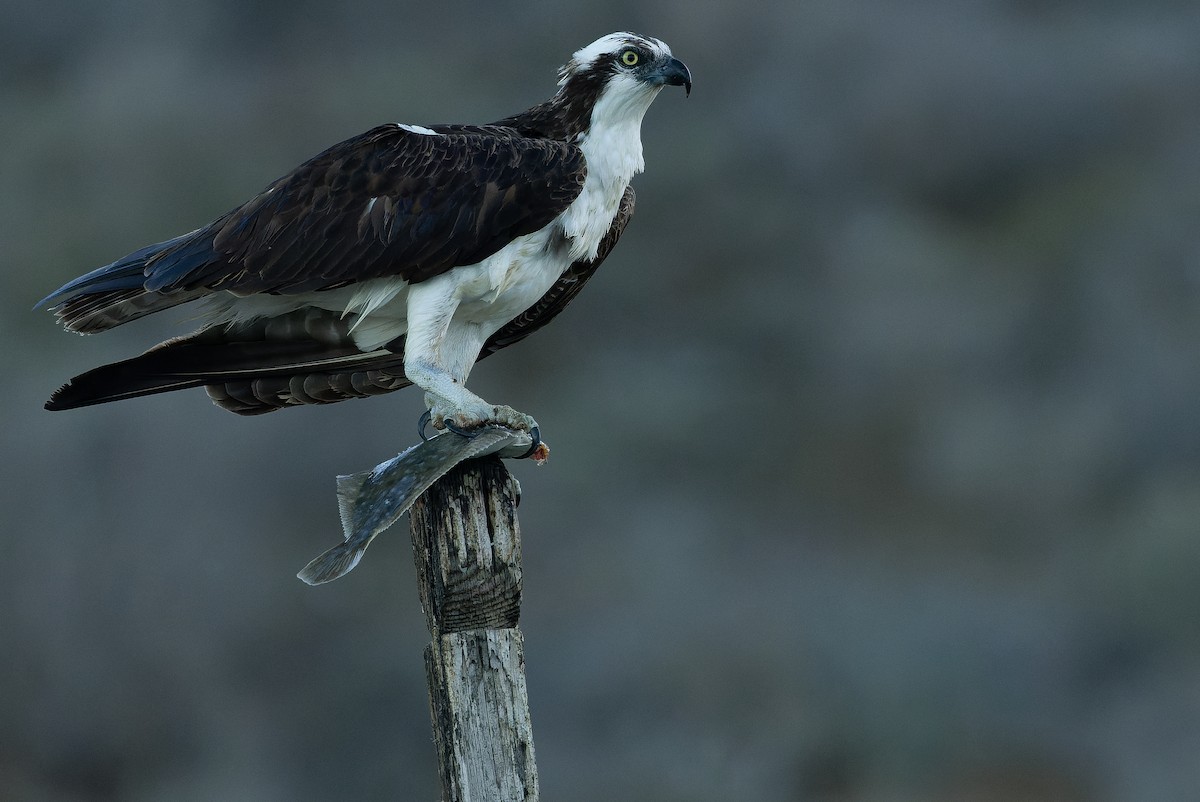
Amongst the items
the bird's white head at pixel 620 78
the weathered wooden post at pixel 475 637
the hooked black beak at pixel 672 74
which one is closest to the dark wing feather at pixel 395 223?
the bird's white head at pixel 620 78

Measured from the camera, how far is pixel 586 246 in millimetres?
3715

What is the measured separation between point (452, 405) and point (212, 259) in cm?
76

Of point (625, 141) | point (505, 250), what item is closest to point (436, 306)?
point (505, 250)

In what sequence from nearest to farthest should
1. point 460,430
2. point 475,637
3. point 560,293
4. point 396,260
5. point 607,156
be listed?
1. point 475,637
2. point 460,430
3. point 396,260
4. point 607,156
5. point 560,293

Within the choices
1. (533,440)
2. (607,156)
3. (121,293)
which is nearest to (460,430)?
(533,440)

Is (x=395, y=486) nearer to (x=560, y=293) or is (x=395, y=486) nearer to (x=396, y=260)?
(x=396, y=260)

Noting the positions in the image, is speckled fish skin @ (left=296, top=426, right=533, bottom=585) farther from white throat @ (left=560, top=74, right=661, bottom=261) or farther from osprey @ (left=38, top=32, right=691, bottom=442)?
white throat @ (left=560, top=74, right=661, bottom=261)

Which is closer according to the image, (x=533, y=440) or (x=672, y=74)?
(x=533, y=440)

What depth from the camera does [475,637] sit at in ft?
10.2

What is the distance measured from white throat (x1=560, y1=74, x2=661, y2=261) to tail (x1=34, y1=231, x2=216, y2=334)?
100 centimetres

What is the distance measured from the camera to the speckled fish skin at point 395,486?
10.2ft

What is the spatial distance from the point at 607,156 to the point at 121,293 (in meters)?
1.36

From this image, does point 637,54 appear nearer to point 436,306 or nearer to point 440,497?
point 436,306

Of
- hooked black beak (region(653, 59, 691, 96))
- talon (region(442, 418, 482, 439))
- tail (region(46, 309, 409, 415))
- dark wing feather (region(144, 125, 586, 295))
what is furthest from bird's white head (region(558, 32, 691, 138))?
talon (region(442, 418, 482, 439))
